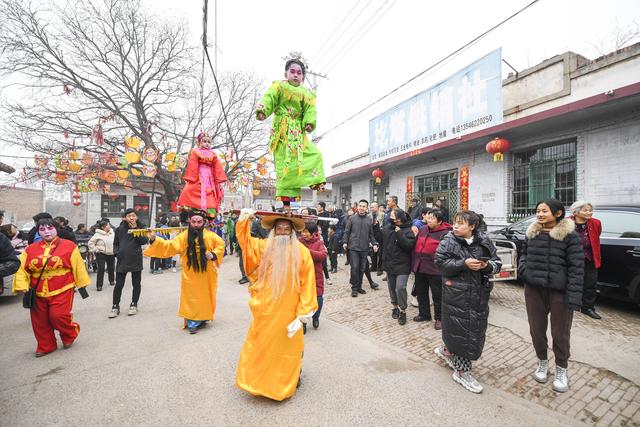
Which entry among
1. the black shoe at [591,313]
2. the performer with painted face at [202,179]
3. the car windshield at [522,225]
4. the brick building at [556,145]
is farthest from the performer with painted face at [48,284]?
the brick building at [556,145]

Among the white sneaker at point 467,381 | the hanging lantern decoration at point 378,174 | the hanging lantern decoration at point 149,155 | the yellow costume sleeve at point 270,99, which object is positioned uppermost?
the hanging lantern decoration at point 149,155

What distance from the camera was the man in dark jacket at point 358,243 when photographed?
640 cm

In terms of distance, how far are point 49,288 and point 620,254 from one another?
828 centimetres

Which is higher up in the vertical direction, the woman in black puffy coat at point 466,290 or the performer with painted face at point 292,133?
the performer with painted face at point 292,133

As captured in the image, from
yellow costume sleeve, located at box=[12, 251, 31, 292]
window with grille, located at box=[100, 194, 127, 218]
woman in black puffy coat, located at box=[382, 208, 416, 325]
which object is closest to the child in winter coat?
woman in black puffy coat, located at box=[382, 208, 416, 325]

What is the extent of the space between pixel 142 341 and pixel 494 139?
1024cm

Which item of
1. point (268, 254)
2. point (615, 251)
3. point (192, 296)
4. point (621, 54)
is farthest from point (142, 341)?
point (621, 54)

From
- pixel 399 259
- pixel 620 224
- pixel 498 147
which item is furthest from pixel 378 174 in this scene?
pixel 399 259

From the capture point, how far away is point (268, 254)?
2.85m

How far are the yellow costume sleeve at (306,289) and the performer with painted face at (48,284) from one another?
126 inches

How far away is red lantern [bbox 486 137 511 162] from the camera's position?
9148 millimetres

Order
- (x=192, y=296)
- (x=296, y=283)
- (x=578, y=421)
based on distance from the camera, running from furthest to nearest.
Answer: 1. (x=192, y=296)
2. (x=296, y=283)
3. (x=578, y=421)

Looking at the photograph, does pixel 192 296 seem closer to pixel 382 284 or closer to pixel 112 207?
pixel 382 284

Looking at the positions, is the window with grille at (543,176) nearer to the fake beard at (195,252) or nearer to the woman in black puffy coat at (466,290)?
the woman in black puffy coat at (466,290)
